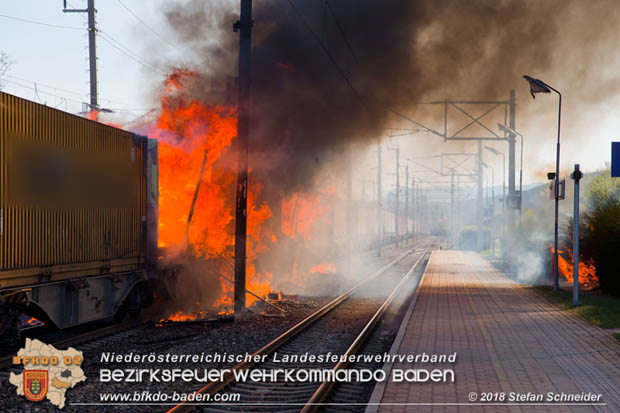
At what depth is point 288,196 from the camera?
26422 mm

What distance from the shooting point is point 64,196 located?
38.2ft

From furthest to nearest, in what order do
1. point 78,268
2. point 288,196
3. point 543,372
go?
point 288,196, point 78,268, point 543,372

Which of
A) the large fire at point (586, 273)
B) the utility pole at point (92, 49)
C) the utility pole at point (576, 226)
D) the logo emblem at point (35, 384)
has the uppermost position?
the utility pole at point (92, 49)

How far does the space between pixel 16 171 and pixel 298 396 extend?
6.13 meters

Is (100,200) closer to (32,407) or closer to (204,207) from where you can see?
(204,207)

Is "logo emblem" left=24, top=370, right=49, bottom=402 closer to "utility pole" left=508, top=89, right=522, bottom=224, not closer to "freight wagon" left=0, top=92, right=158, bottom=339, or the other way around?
"freight wagon" left=0, top=92, right=158, bottom=339

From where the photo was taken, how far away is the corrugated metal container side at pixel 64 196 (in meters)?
10.2

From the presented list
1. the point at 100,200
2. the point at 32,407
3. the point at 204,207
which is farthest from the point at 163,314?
the point at 32,407

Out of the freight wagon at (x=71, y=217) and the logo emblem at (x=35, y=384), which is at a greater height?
the freight wagon at (x=71, y=217)

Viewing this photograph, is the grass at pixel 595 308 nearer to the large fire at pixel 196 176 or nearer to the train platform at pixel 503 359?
the train platform at pixel 503 359

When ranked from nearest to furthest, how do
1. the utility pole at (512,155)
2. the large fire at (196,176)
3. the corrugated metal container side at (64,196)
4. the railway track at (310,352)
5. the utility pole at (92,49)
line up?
1. the railway track at (310,352)
2. the corrugated metal container side at (64,196)
3. the large fire at (196,176)
4. the utility pole at (92,49)
5. the utility pole at (512,155)

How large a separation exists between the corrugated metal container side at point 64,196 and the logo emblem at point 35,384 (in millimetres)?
1865

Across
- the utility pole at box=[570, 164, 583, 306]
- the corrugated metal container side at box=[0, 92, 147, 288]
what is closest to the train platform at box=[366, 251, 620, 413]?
the utility pole at box=[570, 164, 583, 306]

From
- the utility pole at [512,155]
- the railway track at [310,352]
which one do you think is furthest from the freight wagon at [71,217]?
the utility pole at [512,155]
